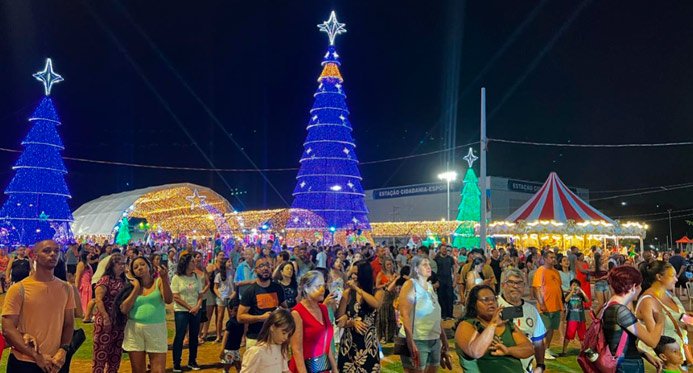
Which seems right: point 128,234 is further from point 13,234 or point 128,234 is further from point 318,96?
point 318,96

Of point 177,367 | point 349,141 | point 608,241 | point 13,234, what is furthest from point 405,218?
point 177,367

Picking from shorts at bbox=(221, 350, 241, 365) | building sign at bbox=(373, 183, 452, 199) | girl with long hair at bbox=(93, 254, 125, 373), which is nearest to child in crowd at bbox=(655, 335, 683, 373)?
shorts at bbox=(221, 350, 241, 365)

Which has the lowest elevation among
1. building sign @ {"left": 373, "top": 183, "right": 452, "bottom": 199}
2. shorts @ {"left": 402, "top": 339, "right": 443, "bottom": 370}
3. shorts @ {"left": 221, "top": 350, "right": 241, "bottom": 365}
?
shorts @ {"left": 221, "top": 350, "right": 241, "bottom": 365}

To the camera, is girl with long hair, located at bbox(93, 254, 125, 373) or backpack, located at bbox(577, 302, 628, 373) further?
girl with long hair, located at bbox(93, 254, 125, 373)

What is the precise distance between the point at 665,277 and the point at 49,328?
204 inches

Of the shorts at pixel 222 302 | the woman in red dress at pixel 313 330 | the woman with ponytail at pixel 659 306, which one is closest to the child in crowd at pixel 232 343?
the woman in red dress at pixel 313 330

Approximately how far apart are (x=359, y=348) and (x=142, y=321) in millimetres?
2282

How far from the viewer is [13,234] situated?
28.5m

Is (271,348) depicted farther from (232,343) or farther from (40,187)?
(40,187)

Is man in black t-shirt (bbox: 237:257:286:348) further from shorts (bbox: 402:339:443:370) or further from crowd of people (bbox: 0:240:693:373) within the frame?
shorts (bbox: 402:339:443:370)

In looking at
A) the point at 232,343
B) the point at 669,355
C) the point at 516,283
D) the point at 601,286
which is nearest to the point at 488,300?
the point at 516,283

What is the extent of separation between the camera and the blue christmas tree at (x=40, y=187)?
28688 millimetres

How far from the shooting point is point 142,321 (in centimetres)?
579

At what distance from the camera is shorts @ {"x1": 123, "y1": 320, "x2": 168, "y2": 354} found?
5.75 metres
